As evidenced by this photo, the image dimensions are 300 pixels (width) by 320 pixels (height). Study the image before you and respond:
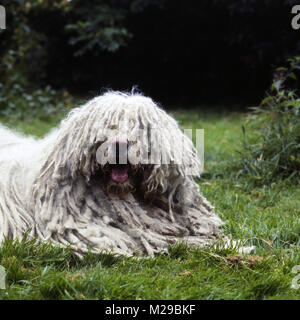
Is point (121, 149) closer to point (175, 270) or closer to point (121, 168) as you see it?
point (121, 168)

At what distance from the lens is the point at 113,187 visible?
257 cm

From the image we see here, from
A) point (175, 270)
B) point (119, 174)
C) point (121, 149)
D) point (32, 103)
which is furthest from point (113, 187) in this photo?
point (32, 103)

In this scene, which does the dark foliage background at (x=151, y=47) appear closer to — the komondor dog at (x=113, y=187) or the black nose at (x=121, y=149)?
the komondor dog at (x=113, y=187)

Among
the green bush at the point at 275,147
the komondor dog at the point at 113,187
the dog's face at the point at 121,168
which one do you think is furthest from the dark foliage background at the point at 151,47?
the dog's face at the point at 121,168

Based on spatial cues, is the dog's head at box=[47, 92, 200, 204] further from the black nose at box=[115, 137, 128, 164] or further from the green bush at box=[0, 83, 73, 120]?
the green bush at box=[0, 83, 73, 120]

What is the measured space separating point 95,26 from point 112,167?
6.09 m

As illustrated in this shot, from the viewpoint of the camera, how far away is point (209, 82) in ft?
31.3

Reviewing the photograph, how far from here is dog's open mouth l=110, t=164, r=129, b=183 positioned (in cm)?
251

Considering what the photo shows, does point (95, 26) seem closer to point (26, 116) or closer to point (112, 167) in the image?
point (26, 116)

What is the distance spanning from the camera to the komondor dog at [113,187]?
2.52 meters

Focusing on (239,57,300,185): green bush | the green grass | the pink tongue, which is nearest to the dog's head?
the pink tongue

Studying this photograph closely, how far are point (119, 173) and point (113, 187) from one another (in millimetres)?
93

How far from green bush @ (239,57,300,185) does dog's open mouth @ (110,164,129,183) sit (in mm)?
1782
